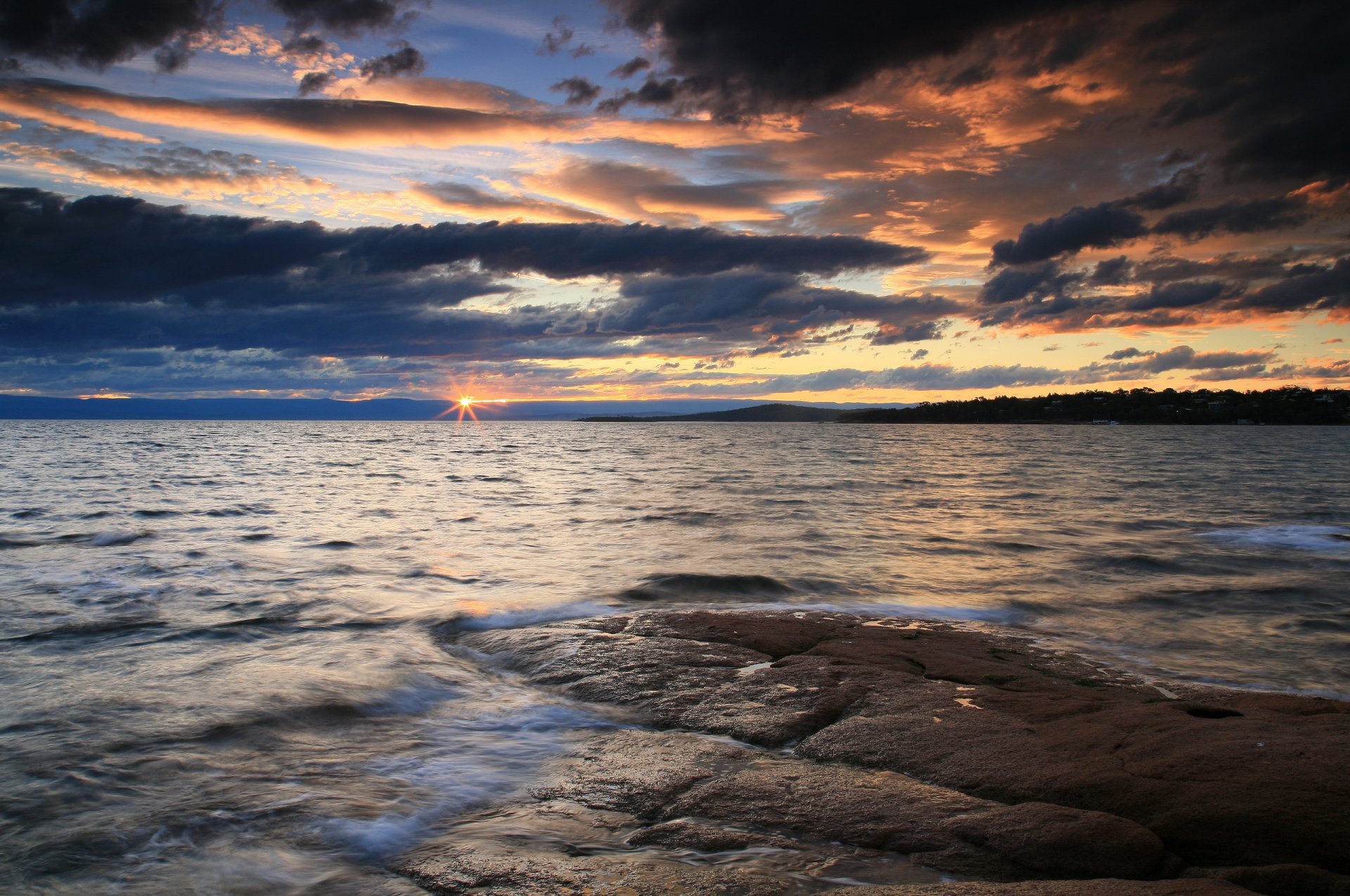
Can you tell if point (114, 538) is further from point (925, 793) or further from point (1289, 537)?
point (1289, 537)

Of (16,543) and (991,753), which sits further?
(16,543)

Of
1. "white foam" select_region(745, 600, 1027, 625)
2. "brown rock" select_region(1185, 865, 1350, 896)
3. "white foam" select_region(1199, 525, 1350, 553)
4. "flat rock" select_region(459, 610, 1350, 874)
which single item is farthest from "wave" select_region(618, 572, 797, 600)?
"white foam" select_region(1199, 525, 1350, 553)

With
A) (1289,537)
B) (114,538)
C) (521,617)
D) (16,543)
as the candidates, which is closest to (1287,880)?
(521,617)

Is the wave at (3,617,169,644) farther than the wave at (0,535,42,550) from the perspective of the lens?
No

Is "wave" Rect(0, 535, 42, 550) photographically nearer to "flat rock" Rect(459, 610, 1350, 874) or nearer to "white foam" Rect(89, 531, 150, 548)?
"white foam" Rect(89, 531, 150, 548)

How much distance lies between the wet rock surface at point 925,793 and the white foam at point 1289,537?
14.1 m

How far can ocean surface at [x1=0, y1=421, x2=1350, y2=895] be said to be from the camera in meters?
4.99

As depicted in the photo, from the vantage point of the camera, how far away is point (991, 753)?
5.27 metres

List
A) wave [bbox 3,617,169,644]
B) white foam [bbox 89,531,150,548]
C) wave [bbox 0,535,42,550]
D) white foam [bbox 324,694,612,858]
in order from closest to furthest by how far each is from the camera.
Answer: white foam [bbox 324,694,612,858] < wave [bbox 3,617,169,644] < wave [bbox 0,535,42,550] < white foam [bbox 89,531,150,548]

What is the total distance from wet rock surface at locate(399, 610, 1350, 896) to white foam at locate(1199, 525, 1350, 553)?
14114 millimetres

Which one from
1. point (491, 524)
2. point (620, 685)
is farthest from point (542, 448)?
point (620, 685)

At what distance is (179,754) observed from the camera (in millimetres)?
6012

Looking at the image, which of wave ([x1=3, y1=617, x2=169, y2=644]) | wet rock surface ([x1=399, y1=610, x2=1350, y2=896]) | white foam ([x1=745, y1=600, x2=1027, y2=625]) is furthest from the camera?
white foam ([x1=745, y1=600, x2=1027, y2=625])

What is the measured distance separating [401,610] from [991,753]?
30.0 feet
